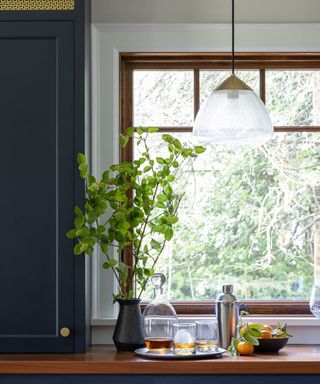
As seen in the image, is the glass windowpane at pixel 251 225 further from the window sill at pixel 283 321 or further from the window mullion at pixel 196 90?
the window mullion at pixel 196 90

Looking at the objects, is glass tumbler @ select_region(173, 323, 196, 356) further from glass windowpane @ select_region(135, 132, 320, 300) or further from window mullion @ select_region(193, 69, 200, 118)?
window mullion @ select_region(193, 69, 200, 118)

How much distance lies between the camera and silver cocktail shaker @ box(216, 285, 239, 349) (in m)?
3.60

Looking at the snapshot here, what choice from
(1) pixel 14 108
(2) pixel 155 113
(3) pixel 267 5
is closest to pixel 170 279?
(2) pixel 155 113

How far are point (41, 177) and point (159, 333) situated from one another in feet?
2.60

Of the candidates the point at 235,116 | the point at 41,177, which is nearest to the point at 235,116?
the point at 235,116

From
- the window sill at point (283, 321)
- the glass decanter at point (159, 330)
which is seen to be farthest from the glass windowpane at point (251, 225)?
the glass decanter at point (159, 330)

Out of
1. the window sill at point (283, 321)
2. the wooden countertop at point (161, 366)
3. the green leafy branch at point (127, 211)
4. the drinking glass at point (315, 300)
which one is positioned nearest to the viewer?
the wooden countertop at point (161, 366)

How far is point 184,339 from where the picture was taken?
3.40 metres

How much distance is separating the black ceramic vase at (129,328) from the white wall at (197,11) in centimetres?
128

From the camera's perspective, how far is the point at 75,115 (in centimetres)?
355

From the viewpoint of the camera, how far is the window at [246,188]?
3.96 meters

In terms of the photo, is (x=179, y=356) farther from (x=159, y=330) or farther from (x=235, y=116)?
(x=235, y=116)

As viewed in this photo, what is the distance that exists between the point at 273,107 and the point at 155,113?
544mm

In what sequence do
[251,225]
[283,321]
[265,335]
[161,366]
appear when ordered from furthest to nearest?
[251,225]
[283,321]
[265,335]
[161,366]
